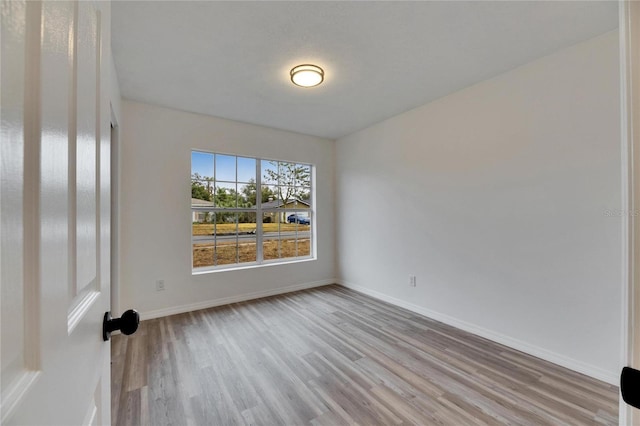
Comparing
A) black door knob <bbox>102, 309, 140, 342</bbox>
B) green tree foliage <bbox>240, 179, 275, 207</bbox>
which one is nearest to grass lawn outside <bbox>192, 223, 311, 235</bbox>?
green tree foliage <bbox>240, 179, 275, 207</bbox>

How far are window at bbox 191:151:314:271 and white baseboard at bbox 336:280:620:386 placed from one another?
6.13ft

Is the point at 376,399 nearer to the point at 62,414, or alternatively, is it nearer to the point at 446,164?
the point at 62,414

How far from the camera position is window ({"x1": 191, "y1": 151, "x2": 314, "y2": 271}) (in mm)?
3604

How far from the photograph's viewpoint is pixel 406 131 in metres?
3.46

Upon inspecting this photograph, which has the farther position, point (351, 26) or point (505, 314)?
point (505, 314)

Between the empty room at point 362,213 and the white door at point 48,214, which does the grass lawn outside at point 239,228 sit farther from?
the white door at point 48,214

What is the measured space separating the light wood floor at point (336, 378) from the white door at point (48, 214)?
54.8 inches

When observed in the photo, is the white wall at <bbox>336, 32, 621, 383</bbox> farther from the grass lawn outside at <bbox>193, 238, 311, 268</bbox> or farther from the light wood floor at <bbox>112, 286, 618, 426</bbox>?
the grass lawn outside at <bbox>193, 238, 311, 268</bbox>

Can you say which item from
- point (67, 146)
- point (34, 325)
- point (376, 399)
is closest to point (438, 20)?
point (67, 146)

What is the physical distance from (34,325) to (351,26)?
2.24m

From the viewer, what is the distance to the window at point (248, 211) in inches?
142

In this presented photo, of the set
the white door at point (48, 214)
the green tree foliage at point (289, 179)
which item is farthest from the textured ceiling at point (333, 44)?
the white door at point (48, 214)

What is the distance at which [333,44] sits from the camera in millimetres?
2090

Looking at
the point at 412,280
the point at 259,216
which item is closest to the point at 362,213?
the point at 412,280
